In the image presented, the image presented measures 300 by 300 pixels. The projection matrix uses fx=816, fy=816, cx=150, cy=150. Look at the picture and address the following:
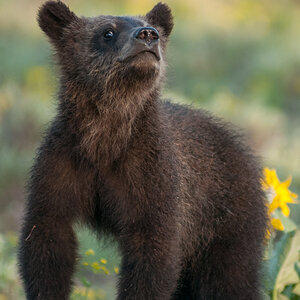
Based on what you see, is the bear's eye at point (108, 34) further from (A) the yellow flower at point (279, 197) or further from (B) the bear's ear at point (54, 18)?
(A) the yellow flower at point (279, 197)

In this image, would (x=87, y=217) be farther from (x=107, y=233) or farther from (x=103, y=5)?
(x=103, y=5)

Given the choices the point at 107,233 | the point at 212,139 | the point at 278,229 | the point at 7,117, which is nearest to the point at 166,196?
the point at 107,233

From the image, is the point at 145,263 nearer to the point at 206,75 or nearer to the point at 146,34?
the point at 146,34

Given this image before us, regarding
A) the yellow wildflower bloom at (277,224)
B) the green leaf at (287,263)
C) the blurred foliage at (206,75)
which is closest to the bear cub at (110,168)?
the green leaf at (287,263)

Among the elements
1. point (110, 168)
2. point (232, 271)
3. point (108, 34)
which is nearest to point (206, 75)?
point (232, 271)

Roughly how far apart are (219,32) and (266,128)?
5.71m

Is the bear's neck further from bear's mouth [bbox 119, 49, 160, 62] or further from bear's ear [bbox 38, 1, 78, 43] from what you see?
bear's ear [bbox 38, 1, 78, 43]

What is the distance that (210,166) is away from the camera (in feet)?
20.0

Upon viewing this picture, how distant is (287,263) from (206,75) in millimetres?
11342

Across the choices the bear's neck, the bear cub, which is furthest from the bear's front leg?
the bear's neck

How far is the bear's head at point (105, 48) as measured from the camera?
521 cm

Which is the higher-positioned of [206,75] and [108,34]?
[108,34]

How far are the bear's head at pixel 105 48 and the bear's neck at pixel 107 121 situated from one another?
0.08 metres

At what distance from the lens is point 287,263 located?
614cm
